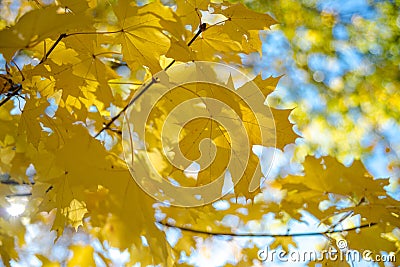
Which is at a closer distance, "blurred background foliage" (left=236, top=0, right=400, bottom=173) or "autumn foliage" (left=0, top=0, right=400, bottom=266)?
"autumn foliage" (left=0, top=0, right=400, bottom=266)

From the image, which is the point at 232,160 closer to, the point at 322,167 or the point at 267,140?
the point at 267,140

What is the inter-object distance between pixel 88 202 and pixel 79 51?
38cm

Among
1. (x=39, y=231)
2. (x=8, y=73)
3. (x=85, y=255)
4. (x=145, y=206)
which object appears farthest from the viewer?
(x=39, y=231)

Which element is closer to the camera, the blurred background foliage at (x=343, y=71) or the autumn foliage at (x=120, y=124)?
the autumn foliage at (x=120, y=124)

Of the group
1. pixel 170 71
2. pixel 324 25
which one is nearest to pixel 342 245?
pixel 170 71

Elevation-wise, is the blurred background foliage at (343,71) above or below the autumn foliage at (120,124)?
above

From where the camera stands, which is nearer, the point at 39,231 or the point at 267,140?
the point at 267,140

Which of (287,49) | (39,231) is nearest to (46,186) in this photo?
(39,231)

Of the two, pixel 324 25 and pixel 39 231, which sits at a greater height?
pixel 324 25

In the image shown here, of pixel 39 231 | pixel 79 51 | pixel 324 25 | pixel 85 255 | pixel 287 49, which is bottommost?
pixel 85 255

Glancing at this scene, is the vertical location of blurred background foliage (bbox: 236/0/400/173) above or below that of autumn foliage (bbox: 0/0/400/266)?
above

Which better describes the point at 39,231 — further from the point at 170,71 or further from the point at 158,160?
the point at 170,71

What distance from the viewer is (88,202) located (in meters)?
0.91

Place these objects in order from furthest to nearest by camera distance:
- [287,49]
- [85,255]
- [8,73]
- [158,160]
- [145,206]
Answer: [287,49] → [85,255] → [158,160] → [145,206] → [8,73]
